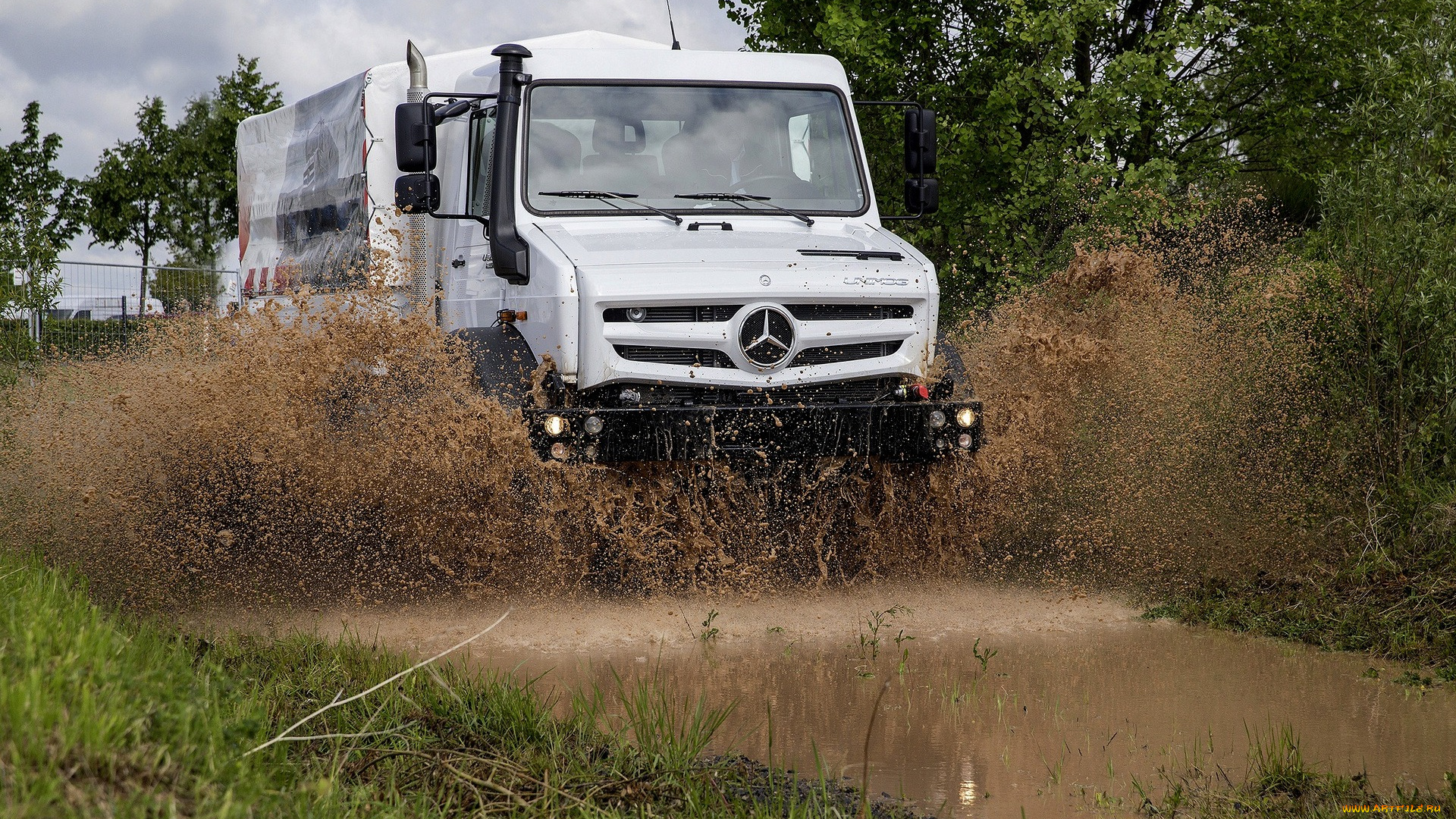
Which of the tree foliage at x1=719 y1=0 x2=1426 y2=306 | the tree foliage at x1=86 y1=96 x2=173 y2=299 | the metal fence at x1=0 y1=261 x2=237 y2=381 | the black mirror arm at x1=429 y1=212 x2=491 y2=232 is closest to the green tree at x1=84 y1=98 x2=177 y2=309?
the tree foliage at x1=86 y1=96 x2=173 y2=299

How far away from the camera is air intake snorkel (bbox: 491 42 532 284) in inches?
271

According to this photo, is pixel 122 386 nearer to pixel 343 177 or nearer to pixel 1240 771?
pixel 343 177

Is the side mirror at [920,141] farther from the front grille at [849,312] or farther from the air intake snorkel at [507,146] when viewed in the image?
the air intake snorkel at [507,146]

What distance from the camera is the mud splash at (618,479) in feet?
21.4

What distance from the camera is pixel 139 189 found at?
3002cm

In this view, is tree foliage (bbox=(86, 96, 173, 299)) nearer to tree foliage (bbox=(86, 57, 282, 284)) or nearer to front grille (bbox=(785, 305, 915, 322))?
tree foliage (bbox=(86, 57, 282, 284))

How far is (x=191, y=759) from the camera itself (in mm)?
2955

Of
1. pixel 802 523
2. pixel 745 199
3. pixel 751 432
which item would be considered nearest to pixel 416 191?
pixel 745 199

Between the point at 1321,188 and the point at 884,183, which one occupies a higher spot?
the point at 884,183

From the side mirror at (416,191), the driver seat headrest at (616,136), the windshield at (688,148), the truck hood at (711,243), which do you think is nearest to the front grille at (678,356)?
the truck hood at (711,243)

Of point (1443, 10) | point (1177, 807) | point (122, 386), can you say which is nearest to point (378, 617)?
point (122, 386)

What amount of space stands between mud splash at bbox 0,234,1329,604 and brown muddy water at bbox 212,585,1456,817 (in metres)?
0.34

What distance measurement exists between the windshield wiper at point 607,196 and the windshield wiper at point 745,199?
0.21 m

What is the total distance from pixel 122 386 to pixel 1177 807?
6.49m
